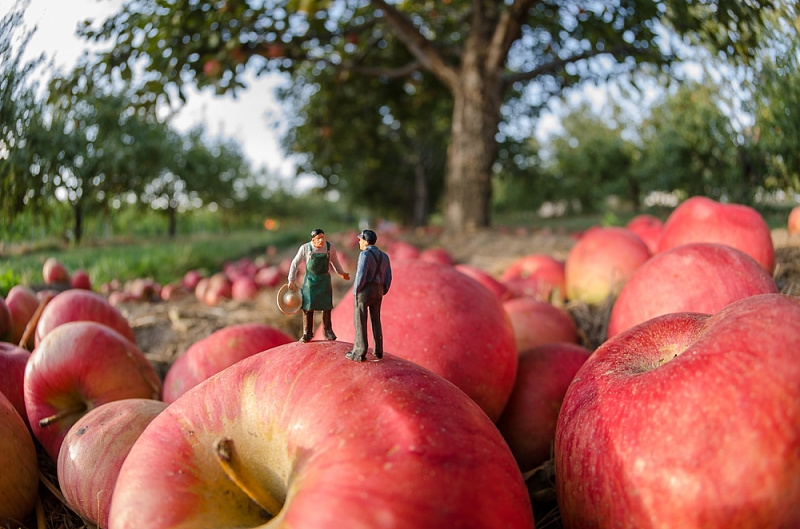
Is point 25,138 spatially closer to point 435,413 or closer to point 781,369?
point 435,413

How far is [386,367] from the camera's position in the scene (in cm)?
86

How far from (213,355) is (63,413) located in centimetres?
40

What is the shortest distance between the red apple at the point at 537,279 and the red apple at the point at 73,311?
1.88m

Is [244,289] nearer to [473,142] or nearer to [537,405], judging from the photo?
[537,405]

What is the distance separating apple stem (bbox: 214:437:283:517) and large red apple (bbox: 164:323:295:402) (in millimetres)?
760

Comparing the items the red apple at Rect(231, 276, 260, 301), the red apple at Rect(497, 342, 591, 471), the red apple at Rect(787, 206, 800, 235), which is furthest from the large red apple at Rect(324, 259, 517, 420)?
the red apple at Rect(231, 276, 260, 301)

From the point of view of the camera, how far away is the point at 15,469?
1.14 metres

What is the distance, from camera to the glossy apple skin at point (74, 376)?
1325mm

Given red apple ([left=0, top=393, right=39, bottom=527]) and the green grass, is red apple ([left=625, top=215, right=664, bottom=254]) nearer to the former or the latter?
red apple ([left=0, top=393, right=39, bottom=527])

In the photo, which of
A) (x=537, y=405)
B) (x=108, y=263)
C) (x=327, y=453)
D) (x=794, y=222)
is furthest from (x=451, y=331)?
(x=108, y=263)

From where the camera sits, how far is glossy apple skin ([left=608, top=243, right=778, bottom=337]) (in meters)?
1.44

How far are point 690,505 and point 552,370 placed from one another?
2.59 ft

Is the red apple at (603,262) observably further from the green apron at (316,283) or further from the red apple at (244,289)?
the red apple at (244,289)

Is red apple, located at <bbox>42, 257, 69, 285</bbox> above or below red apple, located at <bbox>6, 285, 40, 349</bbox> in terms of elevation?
above
